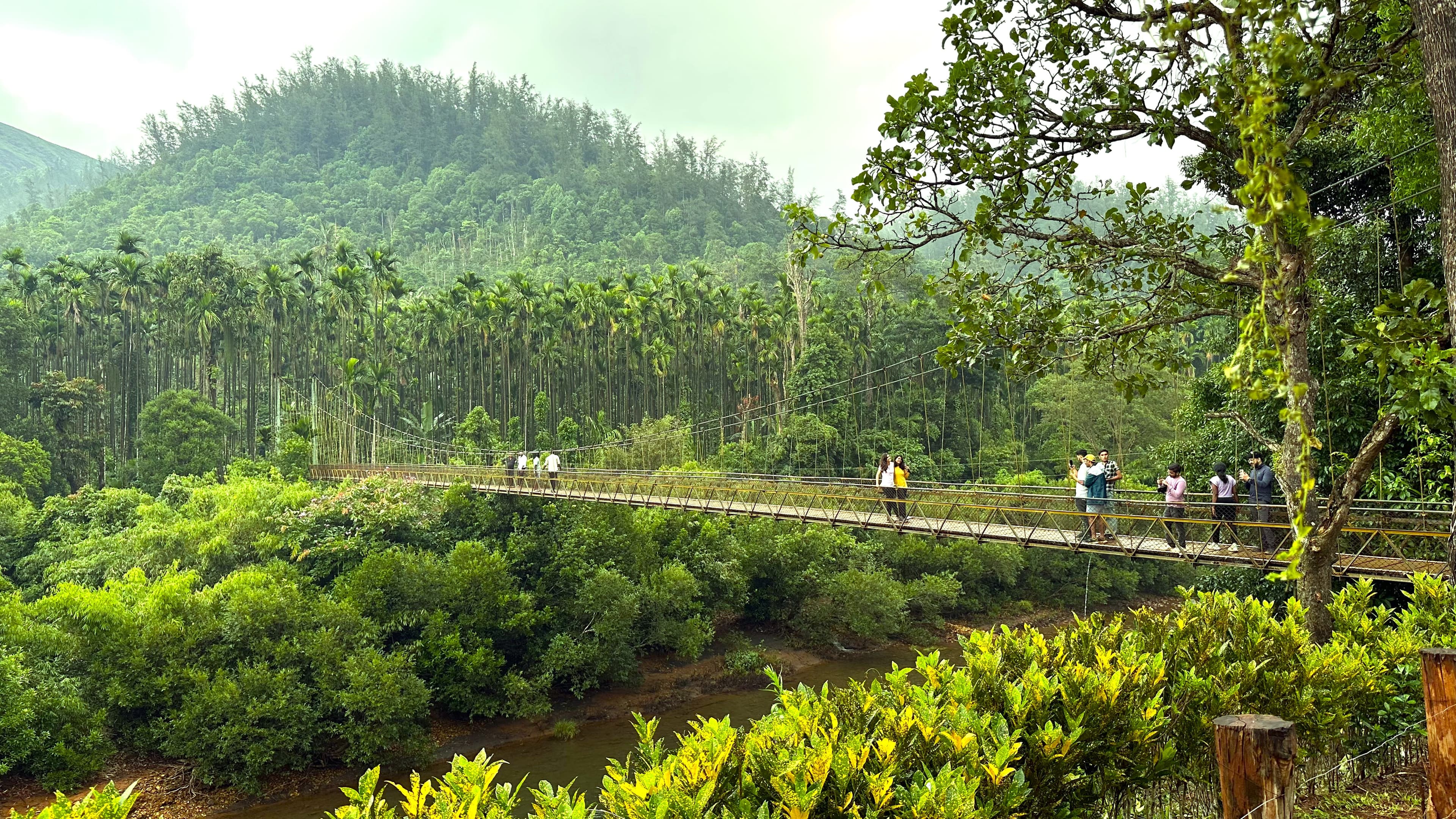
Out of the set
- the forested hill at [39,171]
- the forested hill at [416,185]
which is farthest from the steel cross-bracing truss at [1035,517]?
the forested hill at [39,171]

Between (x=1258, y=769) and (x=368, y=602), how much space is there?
43.5 ft

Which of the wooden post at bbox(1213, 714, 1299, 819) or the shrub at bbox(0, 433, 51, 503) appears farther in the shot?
the shrub at bbox(0, 433, 51, 503)

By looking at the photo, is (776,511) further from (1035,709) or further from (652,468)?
(652,468)

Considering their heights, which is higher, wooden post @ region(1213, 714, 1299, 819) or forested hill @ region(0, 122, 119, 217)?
forested hill @ region(0, 122, 119, 217)

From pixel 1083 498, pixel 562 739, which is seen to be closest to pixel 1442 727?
pixel 1083 498

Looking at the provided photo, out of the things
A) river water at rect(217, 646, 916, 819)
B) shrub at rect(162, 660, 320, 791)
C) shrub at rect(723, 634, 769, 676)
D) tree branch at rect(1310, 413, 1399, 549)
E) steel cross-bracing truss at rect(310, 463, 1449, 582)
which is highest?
tree branch at rect(1310, 413, 1399, 549)

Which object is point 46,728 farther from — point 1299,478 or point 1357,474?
point 1357,474

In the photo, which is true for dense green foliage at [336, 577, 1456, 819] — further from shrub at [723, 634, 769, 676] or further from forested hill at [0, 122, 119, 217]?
forested hill at [0, 122, 119, 217]

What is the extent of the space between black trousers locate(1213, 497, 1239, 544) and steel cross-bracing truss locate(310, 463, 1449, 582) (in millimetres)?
36

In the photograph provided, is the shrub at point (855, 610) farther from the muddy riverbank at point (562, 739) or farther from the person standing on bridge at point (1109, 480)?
the person standing on bridge at point (1109, 480)

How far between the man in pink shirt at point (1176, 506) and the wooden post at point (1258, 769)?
4.41 meters

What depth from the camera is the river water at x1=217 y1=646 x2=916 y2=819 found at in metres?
11.0

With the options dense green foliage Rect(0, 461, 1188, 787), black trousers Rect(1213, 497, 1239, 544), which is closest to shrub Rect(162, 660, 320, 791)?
dense green foliage Rect(0, 461, 1188, 787)

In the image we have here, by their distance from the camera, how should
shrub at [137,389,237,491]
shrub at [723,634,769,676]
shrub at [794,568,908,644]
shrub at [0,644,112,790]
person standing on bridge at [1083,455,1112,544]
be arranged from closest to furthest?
person standing on bridge at [1083,455,1112,544]
shrub at [0,644,112,790]
shrub at [723,634,769,676]
shrub at [794,568,908,644]
shrub at [137,389,237,491]
